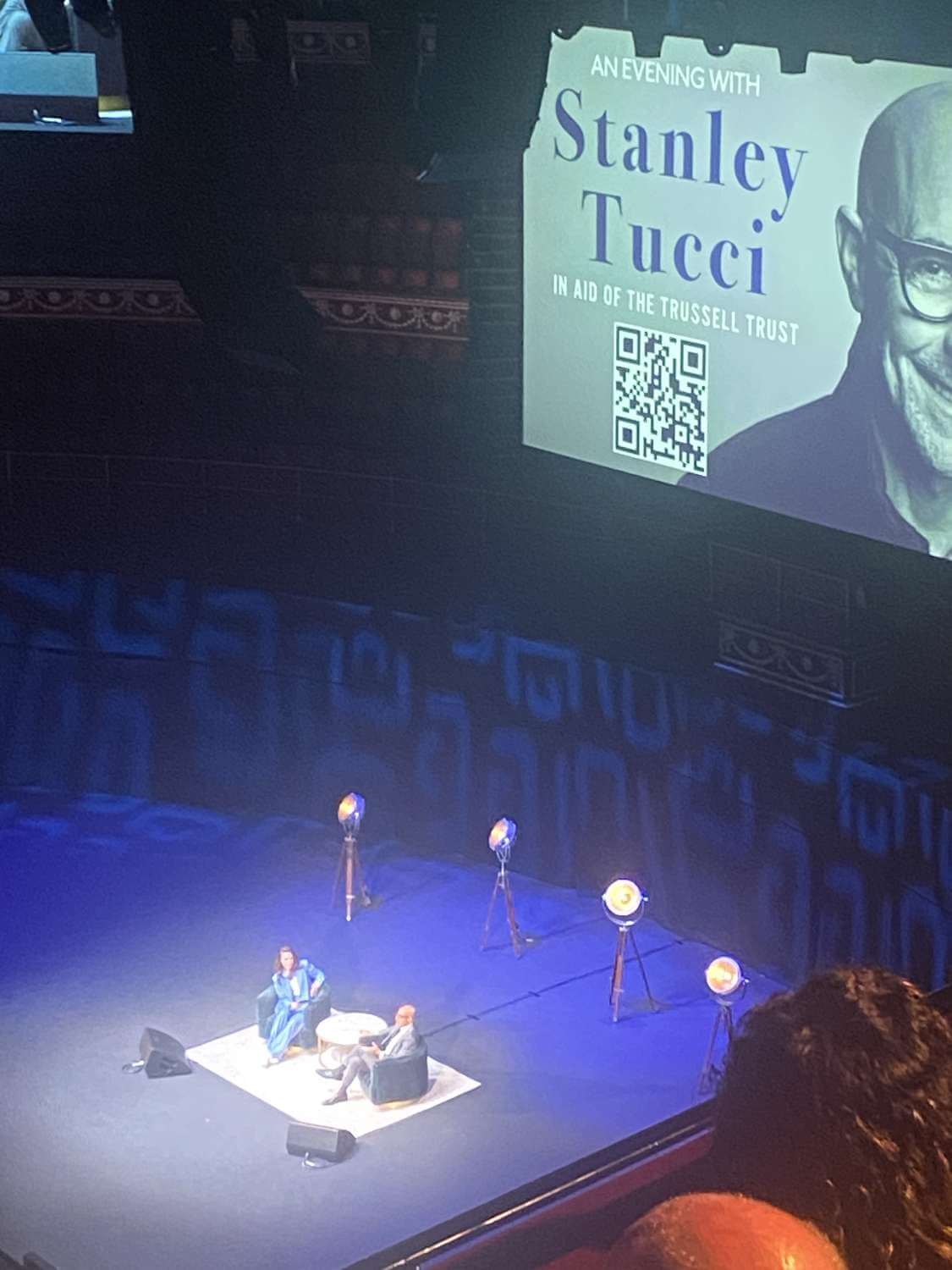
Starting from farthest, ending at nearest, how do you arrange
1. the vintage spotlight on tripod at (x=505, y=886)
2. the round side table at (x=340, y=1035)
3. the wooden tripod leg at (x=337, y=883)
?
the wooden tripod leg at (x=337, y=883), the vintage spotlight on tripod at (x=505, y=886), the round side table at (x=340, y=1035)

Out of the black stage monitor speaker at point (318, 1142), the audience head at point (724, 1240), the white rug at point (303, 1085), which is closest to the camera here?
the audience head at point (724, 1240)

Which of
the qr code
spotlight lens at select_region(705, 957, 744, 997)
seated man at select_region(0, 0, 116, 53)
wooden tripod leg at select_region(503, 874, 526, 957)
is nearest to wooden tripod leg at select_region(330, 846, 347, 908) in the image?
wooden tripod leg at select_region(503, 874, 526, 957)

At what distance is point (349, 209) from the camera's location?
31.8 ft

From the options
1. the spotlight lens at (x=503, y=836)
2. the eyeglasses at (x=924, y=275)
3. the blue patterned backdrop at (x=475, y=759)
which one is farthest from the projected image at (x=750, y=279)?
the spotlight lens at (x=503, y=836)

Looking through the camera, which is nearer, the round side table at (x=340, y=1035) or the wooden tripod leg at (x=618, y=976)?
the round side table at (x=340, y=1035)

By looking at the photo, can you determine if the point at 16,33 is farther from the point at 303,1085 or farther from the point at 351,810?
the point at 303,1085

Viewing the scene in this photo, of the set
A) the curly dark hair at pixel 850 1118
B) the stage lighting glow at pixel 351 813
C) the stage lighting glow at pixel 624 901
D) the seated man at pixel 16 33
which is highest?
the seated man at pixel 16 33

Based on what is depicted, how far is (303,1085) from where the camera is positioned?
7547 mm

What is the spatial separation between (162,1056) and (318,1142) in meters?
0.91

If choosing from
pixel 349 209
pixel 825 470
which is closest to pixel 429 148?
pixel 349 209

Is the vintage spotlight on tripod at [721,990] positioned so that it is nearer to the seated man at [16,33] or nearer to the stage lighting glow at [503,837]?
the stage lighting glow at [503,837]

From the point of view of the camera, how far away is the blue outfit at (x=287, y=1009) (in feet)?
25.2

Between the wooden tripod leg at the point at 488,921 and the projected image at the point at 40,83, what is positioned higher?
the projected image at the point at 40,83

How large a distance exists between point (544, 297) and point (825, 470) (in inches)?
73.8
